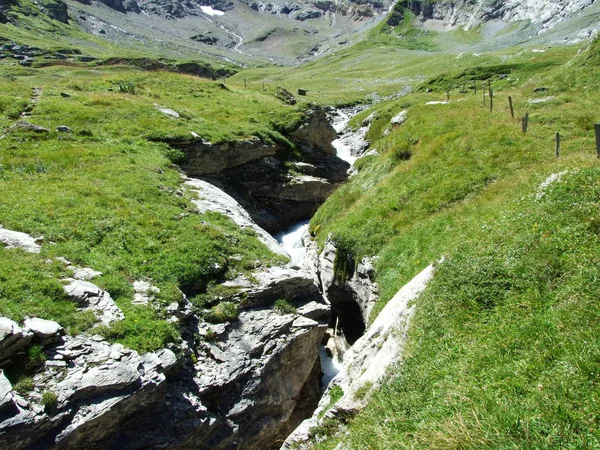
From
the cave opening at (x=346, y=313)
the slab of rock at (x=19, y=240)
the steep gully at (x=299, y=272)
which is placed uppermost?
the slab of rock at (x=19, y=240)

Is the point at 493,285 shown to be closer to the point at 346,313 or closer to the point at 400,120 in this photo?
the point at 346,313

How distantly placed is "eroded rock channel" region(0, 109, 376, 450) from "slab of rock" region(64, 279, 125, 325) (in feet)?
0.20

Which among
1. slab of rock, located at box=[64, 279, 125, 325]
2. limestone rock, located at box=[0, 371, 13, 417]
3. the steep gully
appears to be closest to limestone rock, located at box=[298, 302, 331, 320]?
the steep gully

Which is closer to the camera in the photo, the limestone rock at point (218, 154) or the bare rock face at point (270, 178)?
the limestone rock at point (218, 154)

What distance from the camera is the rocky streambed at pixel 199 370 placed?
11.4m

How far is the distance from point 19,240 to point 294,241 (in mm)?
21851

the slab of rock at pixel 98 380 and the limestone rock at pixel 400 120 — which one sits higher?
the limestone rock at pixel 400 120

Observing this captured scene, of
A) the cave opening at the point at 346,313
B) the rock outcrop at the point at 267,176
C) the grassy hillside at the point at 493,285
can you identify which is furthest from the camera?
the rock outcrop at the point at 267,176

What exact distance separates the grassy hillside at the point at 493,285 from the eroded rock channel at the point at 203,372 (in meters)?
4.44

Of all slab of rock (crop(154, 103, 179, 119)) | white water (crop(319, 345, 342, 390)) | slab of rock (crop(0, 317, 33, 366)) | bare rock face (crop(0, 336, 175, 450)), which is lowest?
white water (crop(319, 345, 342, 390))

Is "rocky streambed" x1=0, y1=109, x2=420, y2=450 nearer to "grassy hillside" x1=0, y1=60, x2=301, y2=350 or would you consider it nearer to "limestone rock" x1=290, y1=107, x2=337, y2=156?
"grassy hillside" x1=0, y1=60, x2=301, y2=350

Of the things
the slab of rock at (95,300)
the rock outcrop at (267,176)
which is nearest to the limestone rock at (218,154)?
the rock outcrop at (267,176)

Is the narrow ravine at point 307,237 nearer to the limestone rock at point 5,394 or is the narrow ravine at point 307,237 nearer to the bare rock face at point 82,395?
the bare rock face at point 82,395

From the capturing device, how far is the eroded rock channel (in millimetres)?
11453
